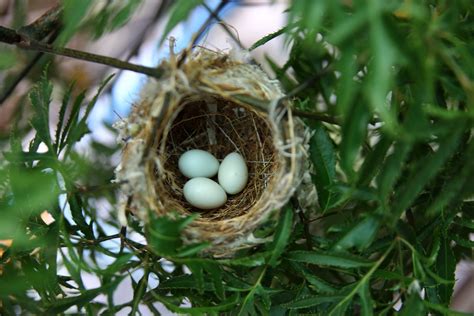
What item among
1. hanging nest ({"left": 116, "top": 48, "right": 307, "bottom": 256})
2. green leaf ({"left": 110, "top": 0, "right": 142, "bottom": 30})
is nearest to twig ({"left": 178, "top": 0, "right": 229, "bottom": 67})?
hanging nest ({"left": 116, "top": 48, "right": 307, "bottom": 256})

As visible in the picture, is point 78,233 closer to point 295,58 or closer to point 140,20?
point 295,58

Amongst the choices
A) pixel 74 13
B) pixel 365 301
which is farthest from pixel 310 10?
pixel 365 301

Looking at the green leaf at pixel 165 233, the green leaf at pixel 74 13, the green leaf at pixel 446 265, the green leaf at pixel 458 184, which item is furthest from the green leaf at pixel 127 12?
the green leaf at pixel 446 265

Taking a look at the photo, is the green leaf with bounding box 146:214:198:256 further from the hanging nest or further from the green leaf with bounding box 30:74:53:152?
the green leaf with bounding box 30:74:53:152

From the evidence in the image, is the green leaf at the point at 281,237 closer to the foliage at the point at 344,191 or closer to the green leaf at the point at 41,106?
the foliage at the point at 344,191

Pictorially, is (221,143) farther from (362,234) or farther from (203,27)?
(362,234)
